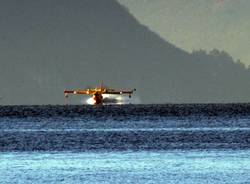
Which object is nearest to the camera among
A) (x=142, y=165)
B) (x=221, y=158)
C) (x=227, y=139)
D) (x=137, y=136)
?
(x=142, y=165)

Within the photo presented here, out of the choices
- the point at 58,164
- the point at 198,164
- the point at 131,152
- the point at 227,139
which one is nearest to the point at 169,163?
the point at 198,164

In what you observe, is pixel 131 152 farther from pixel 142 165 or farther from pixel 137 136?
pixel 137 136

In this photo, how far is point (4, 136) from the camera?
14300 centimetres

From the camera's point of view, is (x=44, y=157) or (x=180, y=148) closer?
(x=44, y=157)

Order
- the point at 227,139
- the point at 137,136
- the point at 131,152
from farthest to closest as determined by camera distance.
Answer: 1. the point at 137,136
2. the point at 227,139
3. the point at 131,152

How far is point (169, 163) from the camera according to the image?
9094 centimetres

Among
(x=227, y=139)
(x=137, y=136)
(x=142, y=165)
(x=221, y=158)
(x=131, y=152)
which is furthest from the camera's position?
(x=137, y=136)

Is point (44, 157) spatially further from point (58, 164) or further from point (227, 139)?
point (227, 139)

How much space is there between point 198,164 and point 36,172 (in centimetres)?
1305

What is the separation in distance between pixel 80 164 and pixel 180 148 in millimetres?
23158

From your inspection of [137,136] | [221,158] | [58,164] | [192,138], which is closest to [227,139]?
[192,138]

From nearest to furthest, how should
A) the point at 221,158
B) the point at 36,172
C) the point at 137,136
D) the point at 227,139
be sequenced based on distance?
the point at 36,172 → the point at 221,158 → the point at 227,139 → the point at 137,136

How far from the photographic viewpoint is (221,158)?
313 feet

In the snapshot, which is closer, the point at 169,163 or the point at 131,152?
the point at 169,163
